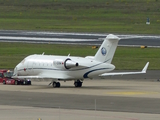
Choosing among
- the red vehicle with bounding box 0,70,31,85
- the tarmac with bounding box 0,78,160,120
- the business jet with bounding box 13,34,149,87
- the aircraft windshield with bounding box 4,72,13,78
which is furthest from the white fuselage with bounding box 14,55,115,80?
the aircraft windshield with bounding box 4,72,13,78

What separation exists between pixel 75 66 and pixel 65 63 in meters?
1.39

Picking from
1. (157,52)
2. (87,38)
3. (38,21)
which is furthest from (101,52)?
(38,21)

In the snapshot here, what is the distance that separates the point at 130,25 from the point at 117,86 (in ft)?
273

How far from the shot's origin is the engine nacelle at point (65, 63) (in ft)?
187

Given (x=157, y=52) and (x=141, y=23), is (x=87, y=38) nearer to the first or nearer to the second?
(x=157, y=52)

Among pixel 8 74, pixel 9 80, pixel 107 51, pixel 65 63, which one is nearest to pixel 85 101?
pixel 107 51

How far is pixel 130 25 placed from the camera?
460 ft

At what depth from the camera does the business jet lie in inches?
2216

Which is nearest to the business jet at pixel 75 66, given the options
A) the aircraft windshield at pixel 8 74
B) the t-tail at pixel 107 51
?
the t-tail at pixel 107 51

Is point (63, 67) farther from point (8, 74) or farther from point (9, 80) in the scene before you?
point (8, 74)

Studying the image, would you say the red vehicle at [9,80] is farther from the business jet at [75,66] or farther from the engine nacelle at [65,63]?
the engine nacelle at [65,63]

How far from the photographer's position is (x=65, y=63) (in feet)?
190

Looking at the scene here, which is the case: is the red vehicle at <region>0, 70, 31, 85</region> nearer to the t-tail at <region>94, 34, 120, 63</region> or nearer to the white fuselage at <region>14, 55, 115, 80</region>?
the white fuselage at <region>14, 55, 115, 80</region>

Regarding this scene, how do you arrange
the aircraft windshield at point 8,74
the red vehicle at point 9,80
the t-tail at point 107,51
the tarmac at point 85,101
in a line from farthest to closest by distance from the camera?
the aircraft windshield at point 8,74 < the red vehicle at point 9,80 < the t-tail at point 107,51 < the tarmac at point 85,101
